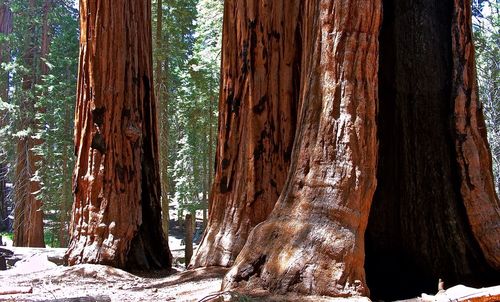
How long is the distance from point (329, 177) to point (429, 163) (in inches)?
37.3

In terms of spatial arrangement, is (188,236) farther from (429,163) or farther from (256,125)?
(429,163)

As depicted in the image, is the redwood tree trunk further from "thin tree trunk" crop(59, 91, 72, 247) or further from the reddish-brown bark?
the reddish-brown bark

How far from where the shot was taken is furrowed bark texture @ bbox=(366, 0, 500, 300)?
13.3 ft

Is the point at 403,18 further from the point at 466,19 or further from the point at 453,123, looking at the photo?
the point at 453,123

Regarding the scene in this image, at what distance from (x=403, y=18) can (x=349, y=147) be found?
134 centimetres

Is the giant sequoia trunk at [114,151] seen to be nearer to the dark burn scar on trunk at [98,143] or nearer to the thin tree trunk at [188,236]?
the dark burn scar on trunk at [98,143]

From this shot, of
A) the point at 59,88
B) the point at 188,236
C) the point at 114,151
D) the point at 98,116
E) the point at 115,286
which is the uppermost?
the point at 59,88

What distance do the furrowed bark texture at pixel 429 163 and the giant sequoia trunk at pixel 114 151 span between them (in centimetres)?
376

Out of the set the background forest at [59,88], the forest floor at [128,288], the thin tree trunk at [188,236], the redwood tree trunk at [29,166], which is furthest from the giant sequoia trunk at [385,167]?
the redwood tree trunk at [29,166]

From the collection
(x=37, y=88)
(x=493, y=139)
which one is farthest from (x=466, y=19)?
(x=37, y=88)

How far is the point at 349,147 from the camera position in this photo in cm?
375

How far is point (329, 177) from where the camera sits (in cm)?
374

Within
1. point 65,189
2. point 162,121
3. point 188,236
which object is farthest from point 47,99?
point 188,236

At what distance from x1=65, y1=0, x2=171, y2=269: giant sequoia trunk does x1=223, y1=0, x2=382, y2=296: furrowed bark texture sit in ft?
11.8
